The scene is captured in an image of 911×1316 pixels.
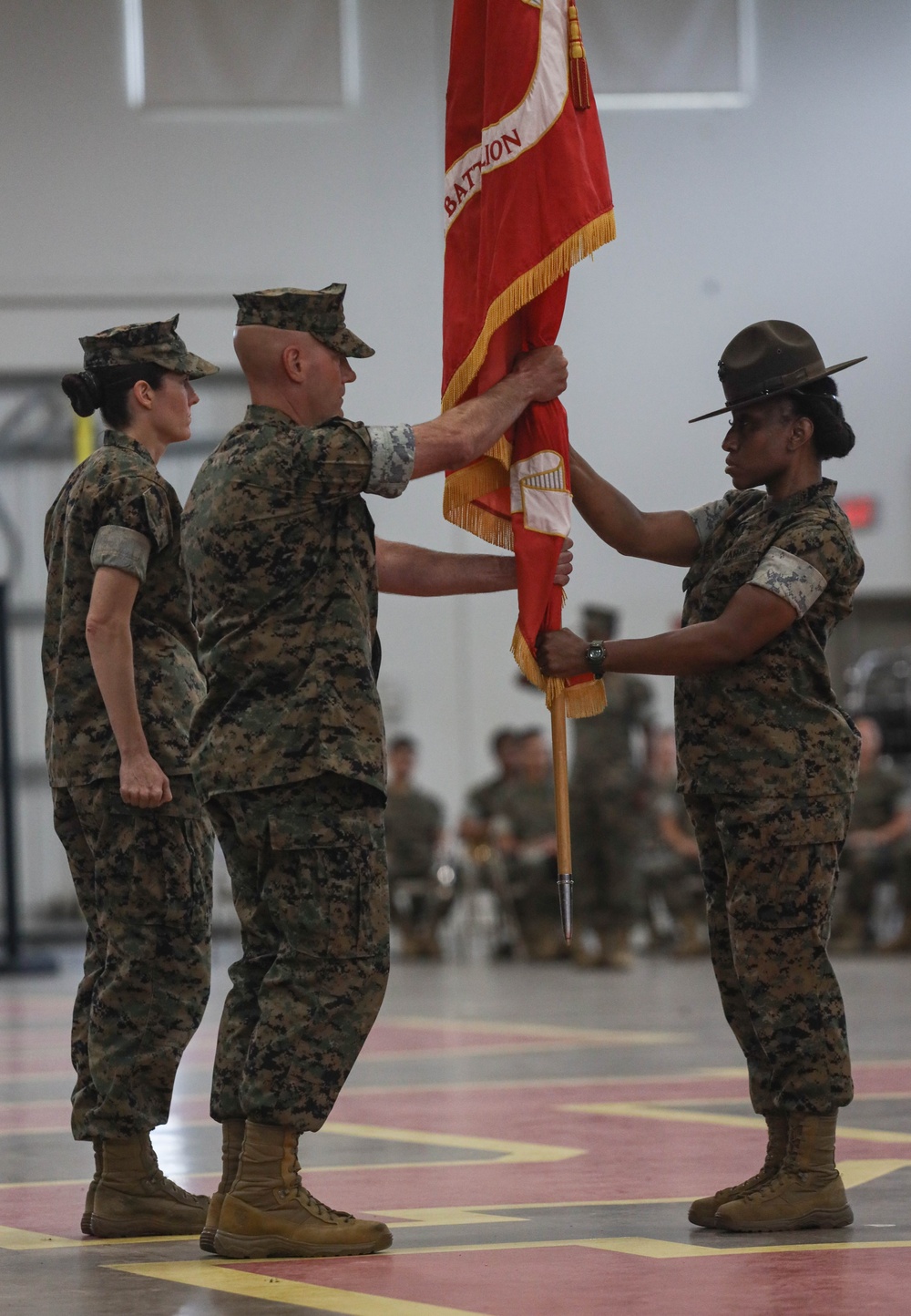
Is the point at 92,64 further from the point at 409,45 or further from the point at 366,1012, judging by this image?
the point at 366,1012

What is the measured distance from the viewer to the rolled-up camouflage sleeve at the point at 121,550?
150 inches

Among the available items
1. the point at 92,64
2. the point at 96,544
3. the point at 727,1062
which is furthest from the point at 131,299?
the point at 96,544

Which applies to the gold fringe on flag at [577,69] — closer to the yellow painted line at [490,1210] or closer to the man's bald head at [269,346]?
the man's bald head at [269,346]

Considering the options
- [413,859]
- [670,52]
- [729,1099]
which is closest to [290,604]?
[729,1099]

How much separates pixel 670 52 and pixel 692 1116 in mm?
12322

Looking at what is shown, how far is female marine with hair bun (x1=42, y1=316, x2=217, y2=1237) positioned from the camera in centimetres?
382

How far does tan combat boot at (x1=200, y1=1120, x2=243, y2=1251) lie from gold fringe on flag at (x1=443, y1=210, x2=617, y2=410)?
4.96 feet

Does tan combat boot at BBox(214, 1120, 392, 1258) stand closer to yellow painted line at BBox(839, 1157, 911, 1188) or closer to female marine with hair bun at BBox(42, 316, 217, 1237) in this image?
female marine with hair bun at BBox(42, 316, 217, 1237)

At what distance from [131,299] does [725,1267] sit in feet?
42.4

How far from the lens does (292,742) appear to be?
345 centimetres

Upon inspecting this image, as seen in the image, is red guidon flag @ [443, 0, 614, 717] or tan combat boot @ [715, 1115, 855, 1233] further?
red guidon flag @ [443, 0, 614, 717]

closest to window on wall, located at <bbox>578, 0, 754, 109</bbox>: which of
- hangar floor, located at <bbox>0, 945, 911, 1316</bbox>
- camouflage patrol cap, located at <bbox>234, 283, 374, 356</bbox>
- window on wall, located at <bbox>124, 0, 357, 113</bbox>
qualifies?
window on wall, located at <bbox>124, 0, 357, 113</bbox>

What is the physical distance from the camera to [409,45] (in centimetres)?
1573

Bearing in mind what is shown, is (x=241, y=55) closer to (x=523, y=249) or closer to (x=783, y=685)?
(x=523, y=249)
